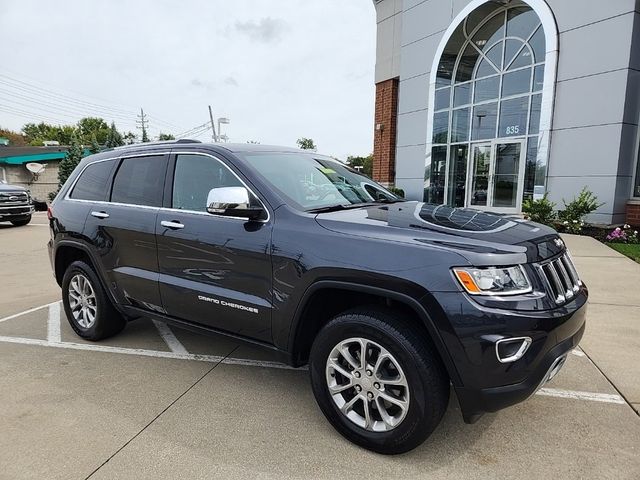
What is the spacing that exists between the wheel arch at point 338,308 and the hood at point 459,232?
311mm

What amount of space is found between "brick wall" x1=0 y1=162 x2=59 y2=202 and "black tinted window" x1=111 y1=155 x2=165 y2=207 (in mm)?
36721

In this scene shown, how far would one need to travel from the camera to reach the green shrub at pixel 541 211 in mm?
10672

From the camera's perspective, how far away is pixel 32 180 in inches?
1414

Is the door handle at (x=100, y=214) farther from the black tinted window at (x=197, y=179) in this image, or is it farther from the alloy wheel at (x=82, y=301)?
the black tinted window at (x=197, y=179)

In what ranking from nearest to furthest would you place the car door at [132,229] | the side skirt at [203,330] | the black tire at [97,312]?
1. the side skirt at [203,330]
2. the car door at [132,229]
3. the black tire at [97,312]

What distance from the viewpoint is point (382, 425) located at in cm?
262

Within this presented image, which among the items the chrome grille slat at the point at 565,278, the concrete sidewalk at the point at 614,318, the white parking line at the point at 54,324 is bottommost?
the white parking line at the point at 54,324

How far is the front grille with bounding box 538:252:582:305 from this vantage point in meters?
2.46

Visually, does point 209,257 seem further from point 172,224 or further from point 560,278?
point 560,278

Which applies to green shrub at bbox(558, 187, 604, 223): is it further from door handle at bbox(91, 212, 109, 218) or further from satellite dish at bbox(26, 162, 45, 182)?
satellite dish at bbox(26, 162, 45, 182)

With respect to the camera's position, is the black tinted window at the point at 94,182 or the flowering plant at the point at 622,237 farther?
the flowering plant at the point at 622,237

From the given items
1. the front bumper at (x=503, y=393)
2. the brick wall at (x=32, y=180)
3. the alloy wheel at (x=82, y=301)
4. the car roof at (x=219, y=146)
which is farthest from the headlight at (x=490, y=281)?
the brick wall at (x=32, y=180)

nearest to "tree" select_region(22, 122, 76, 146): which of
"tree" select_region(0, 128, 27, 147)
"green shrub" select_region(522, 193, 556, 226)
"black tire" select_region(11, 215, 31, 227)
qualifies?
"tree" select_region(0, 128, 27, 147)

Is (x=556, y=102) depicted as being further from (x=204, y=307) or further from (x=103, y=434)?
(x=103, y=434)
